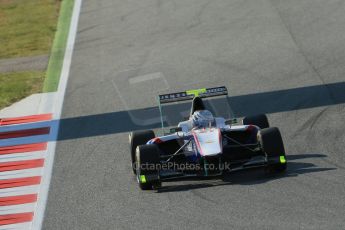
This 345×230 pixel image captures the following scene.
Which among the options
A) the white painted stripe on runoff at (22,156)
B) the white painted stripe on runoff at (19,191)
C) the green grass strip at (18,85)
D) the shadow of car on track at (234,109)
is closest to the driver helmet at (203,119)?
the shadow of car on track at (234,109)

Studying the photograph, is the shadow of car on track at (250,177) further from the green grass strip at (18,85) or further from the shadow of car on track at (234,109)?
the green grass strip at (18,85)

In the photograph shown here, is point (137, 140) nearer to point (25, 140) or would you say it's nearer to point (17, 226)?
point (17, 226)

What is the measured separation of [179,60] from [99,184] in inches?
262

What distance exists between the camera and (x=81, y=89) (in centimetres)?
1792

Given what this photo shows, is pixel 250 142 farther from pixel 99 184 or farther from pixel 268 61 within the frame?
pixel 268 61

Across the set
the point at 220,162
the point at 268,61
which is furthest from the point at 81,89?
the point at 220,162

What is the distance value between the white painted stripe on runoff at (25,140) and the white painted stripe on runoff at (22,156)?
568 mm

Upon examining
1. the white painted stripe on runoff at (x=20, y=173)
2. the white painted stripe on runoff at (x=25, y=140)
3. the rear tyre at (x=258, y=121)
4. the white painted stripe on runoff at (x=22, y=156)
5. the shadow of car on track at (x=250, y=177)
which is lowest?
the shadow of car on track at (x=250, y=177)

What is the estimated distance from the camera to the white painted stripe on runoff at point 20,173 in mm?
13873

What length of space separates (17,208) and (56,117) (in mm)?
4236

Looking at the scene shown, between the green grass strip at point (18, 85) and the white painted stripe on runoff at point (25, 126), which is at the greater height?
the green grass strip at point (18, 85)

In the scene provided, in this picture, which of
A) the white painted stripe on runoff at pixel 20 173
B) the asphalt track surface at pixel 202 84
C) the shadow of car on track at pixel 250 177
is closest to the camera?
the asphalt track surface at pixel 202 84

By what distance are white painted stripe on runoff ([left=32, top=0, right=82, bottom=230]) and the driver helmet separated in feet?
8.21

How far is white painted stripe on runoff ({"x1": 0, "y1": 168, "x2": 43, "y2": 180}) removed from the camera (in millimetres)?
13873
